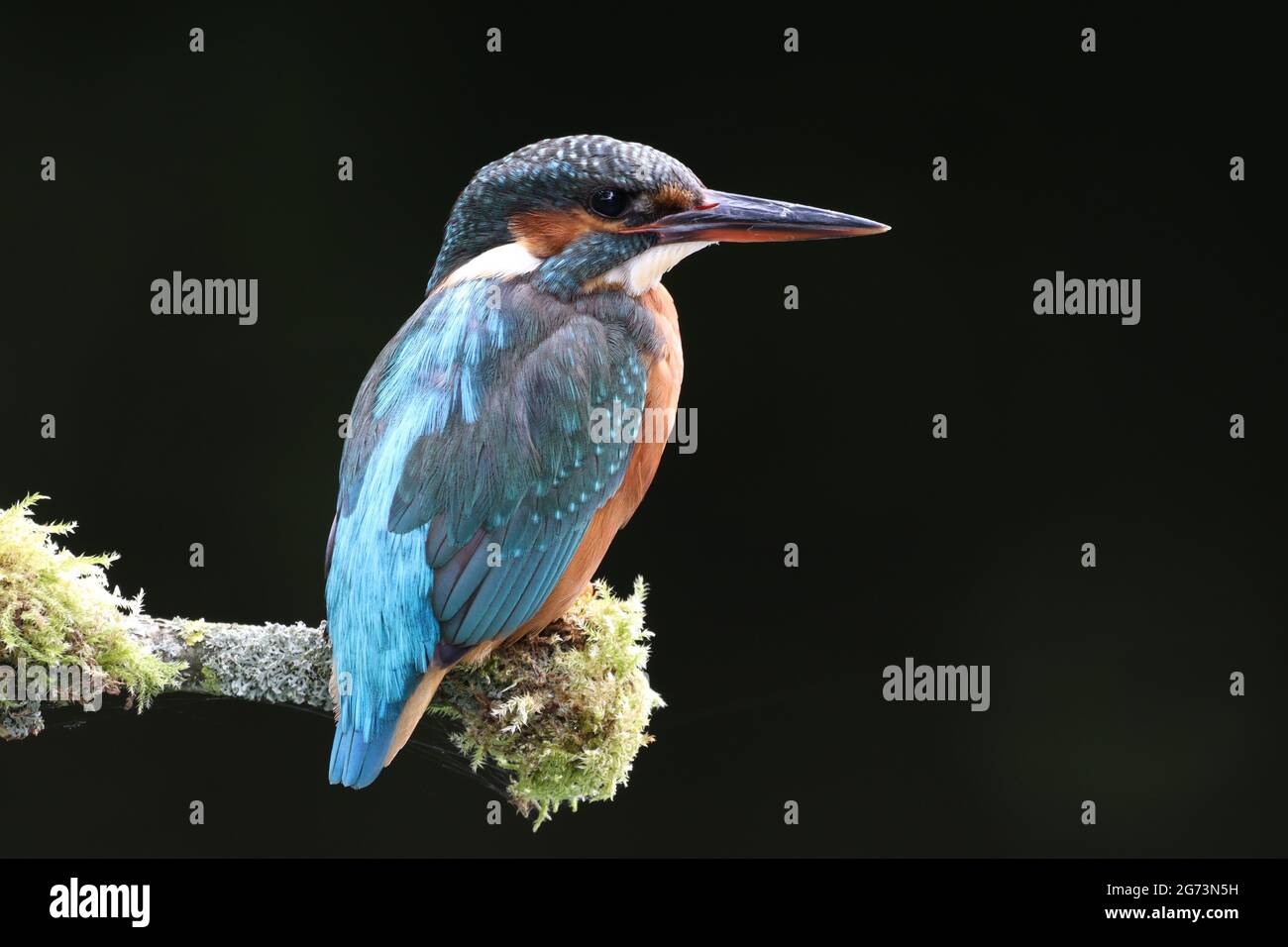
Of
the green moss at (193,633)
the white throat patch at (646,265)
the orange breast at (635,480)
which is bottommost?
the green moss at (193,633)

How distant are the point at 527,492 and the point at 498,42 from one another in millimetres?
1174

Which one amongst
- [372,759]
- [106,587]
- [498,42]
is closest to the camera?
[372,759]

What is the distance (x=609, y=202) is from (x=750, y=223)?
0.76ft

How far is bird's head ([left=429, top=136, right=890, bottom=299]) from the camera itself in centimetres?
243

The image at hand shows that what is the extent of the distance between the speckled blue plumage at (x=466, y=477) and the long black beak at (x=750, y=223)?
5.6 inches

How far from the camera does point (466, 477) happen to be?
2365mm

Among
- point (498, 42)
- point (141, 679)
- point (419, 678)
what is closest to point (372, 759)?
point (419, 678)

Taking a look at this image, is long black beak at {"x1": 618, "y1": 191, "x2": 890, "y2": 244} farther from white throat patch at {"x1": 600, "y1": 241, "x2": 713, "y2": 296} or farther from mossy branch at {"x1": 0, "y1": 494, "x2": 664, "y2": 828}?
mossy branch at {"x1": 0, "y1": 494, "x2": 664, "y2": 828}

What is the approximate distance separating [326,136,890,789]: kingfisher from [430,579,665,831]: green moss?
3.2 inches

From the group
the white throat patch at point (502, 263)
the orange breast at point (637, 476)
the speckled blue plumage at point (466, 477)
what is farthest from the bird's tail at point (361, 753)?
the white throat patch at point (502, 263)

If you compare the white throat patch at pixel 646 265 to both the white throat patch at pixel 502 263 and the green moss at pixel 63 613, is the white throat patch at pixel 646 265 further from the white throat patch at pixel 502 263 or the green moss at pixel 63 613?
the green moss at pixel 63 613

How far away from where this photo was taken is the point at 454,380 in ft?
7.90

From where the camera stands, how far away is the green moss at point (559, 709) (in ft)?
8.14

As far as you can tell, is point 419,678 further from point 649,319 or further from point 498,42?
point 498,42
